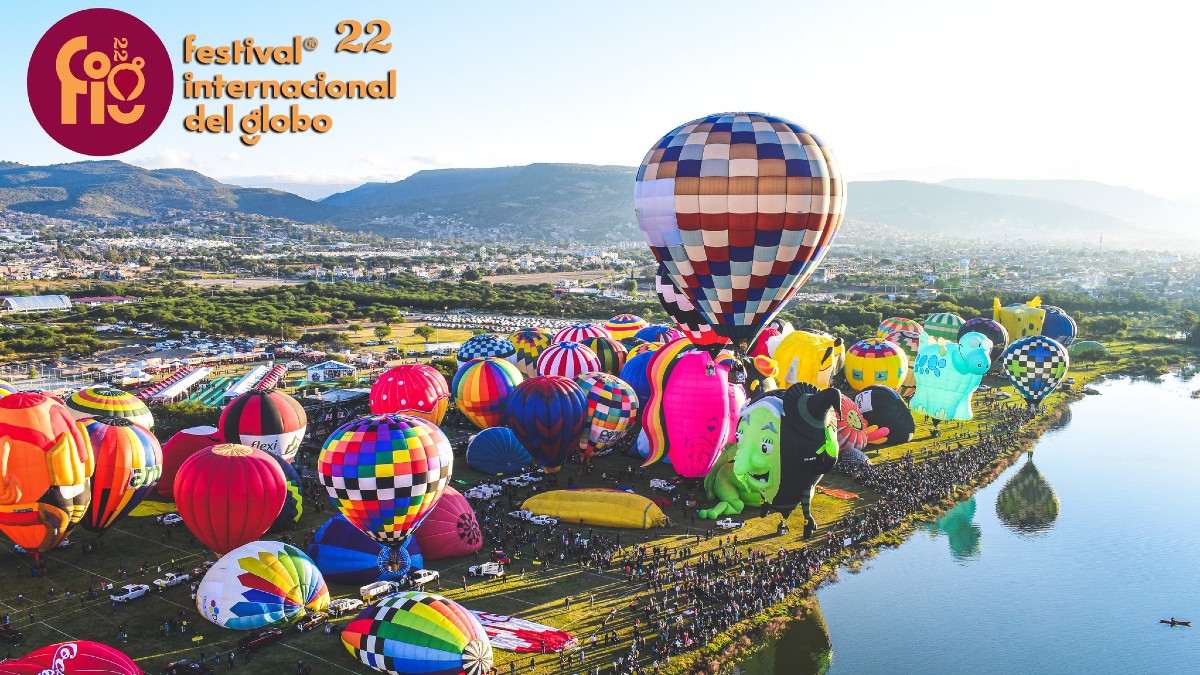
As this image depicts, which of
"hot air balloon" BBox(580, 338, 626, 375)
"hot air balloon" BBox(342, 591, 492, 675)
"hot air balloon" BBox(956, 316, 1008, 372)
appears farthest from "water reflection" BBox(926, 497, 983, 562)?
"hot air balloon" BBox(956, 316, 1008, 372)

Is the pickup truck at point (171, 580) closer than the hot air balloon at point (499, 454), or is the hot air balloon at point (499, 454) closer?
the pickup truck at point (171, 580)

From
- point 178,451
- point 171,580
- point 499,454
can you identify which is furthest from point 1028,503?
point 178,451

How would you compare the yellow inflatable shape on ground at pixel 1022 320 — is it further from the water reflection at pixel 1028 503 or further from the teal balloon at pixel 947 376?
the water reflection at pixel 1028 503

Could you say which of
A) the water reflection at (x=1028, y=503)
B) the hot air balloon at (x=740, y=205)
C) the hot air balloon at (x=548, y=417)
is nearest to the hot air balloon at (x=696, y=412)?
the hot air balloon at (x=740, y=205)

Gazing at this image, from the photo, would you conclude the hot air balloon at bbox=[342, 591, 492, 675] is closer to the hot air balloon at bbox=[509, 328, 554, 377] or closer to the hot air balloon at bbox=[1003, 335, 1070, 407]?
the hot air balloon at bbox=[509, 328, 554, 377]

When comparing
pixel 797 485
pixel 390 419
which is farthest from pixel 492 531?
pixel 797 485

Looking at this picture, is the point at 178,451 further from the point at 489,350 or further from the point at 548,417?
the point at 489,350
